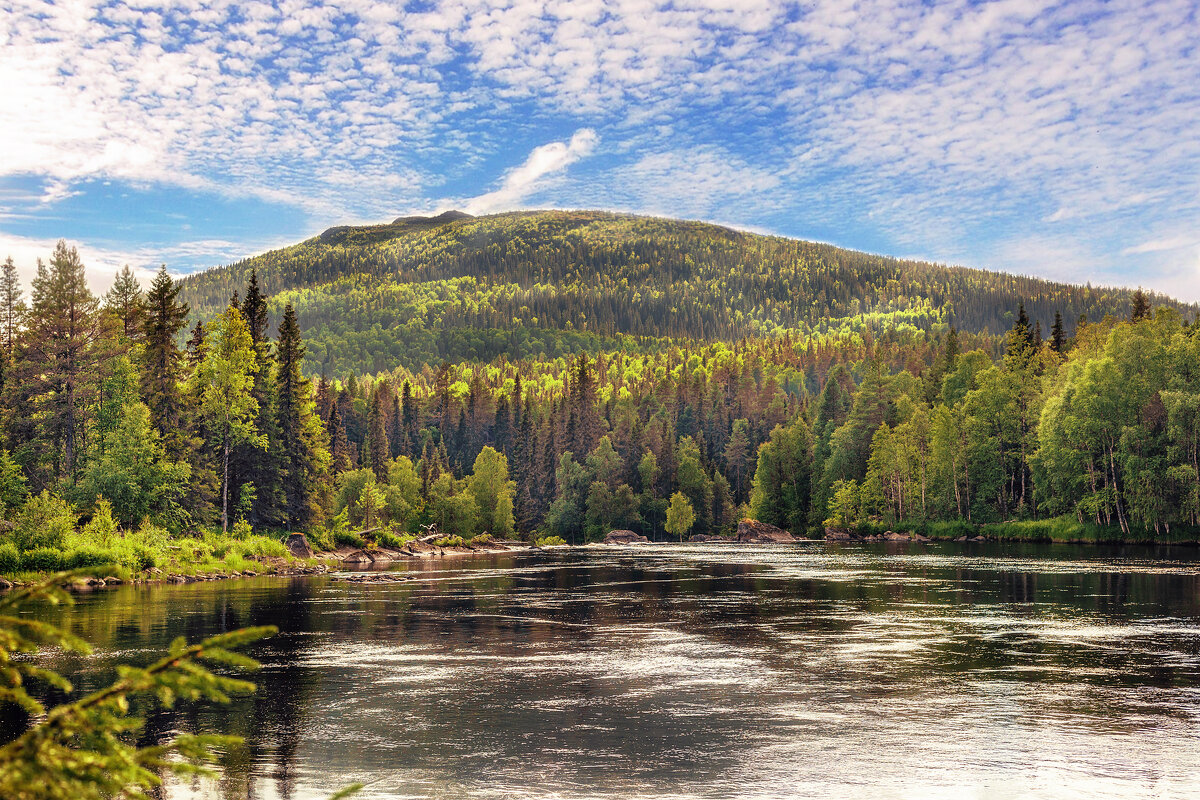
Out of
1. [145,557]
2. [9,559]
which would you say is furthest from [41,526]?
[145,557]

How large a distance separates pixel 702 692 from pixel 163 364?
64544 mm

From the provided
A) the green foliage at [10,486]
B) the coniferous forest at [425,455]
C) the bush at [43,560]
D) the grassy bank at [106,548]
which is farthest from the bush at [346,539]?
the bush at [43,560]

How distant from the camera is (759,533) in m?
142

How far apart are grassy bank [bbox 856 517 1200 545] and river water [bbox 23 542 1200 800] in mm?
43585

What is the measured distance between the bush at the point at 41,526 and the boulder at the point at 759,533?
99939mm

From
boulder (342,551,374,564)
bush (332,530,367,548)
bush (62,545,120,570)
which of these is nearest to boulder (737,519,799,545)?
bush (332,530,367,548)

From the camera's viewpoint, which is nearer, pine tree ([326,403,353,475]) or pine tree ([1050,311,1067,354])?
pine tree ([326,403,353,475])

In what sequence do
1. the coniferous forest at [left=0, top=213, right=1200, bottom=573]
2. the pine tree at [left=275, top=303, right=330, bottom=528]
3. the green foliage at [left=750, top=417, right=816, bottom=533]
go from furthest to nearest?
1. the green foliage at [left=750, top=417, right=816, bottom=533]
2. the pine tree at [left=275, top=303, right=330, bottom=528]
3. the coniferous forest at [left=0, top=213, right=1200, bottom=573]

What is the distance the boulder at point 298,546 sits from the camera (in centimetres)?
7619

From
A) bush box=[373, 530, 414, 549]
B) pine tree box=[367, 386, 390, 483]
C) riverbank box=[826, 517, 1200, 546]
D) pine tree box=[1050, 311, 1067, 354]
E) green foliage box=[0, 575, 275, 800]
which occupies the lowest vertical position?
riverbank box=[826, 517, 1200, 546]

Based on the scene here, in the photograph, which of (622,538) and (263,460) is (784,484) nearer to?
(622,538)

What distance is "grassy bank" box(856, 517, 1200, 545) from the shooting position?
8569 cm

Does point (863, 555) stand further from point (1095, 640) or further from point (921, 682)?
point (921, 682)

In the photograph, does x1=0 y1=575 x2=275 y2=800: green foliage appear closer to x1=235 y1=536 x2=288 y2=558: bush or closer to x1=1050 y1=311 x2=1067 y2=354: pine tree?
x1=235 y1=536 x2=288 y2=558: bush
